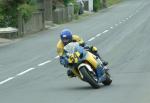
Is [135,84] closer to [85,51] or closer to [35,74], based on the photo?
[85,51]

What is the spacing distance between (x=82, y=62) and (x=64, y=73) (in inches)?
177

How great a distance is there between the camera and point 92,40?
110 feet

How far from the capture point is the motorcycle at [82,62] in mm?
15250

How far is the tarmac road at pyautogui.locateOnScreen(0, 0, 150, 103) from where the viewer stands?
14.1m

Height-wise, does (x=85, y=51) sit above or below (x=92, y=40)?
above

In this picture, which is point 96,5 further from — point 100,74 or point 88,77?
point 88,77

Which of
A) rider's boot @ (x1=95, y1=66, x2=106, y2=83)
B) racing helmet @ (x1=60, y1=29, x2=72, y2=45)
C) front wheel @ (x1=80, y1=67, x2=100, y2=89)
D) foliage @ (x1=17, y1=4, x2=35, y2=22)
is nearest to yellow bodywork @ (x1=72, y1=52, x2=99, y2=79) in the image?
rider's boot @ (x1=95, y1=66, x2=106, y2=83)

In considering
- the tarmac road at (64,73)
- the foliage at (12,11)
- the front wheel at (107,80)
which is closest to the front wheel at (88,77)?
the tarmac road at (64,73)

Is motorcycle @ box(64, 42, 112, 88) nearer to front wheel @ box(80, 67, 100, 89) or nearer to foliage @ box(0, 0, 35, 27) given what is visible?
front wheel @ box(80, 67, 100, 89)

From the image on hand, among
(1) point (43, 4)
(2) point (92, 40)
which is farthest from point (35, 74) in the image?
(1) point (43, 4)

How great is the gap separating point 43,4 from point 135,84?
40768mm

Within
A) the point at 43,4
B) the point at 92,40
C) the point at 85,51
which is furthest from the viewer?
the point at 43,4

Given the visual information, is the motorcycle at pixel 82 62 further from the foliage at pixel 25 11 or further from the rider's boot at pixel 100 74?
the foliage at pixel 25 11

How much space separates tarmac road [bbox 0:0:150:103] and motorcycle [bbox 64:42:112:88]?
0.29 metres
